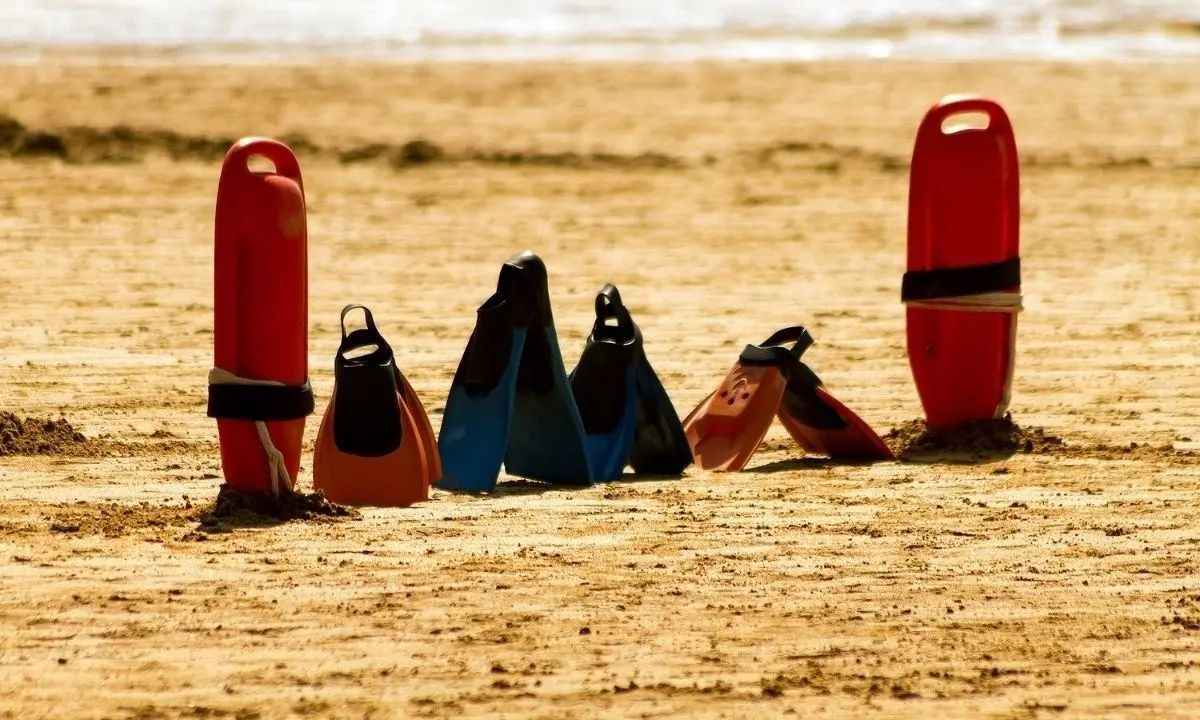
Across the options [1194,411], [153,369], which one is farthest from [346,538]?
[1194,411]

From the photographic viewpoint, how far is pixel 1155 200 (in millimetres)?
15641

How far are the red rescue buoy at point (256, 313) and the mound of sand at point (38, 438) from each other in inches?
50.7

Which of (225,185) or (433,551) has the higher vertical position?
(225,185)

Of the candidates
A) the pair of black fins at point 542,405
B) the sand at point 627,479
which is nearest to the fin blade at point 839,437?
the sand at point 627,479

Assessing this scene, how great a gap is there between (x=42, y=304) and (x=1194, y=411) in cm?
660

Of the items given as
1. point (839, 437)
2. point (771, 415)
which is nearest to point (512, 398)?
point (771, 415)

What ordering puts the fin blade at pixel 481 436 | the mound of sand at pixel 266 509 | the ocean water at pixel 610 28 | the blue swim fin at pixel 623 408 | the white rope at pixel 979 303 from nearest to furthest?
1. the mound of sand at pixel 266 509
2. the fin blade at pixel 481 436
3. the blue swim fin at pixel 623 408
4. the white rope at pixel 979 303
5. the ocean water at pixel 610 28

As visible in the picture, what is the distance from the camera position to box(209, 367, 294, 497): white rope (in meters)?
6.89

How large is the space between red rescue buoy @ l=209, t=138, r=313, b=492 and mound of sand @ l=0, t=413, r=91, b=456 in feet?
4.23

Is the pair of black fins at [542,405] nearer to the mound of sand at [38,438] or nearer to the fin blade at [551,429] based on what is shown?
the fin blade at [551,429]

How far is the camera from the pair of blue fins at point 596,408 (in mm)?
7504

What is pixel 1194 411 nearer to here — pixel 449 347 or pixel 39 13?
pixel 449 347

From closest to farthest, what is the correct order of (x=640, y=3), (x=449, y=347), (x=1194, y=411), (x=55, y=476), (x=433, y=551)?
(x=433, y=551) → (x=55, y=476) → (x=1194, y=411) → (x=449, y=347) → (x=640, y=3)

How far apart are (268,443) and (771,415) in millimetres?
2170
